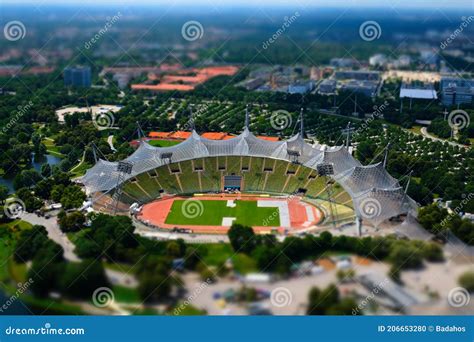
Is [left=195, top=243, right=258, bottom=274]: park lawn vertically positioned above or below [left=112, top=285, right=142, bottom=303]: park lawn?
above

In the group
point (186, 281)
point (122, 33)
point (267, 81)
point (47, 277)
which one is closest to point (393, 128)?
point (267, 81)

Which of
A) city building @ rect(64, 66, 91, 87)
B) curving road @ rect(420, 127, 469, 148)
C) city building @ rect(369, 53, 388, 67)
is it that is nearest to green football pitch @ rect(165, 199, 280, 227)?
curving road @ rect(420, 127, 469, 148)

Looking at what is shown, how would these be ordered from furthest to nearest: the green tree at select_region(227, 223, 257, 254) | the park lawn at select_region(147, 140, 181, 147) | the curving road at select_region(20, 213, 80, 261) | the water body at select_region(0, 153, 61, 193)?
the park lawn at select_region(147, 140, 181, 147) → the water body at select_region(0, 153, 61, 193) → the green tree at select_region(227, 223, 257, 254) → the curving road at select_region(20, 213, 80, 261)

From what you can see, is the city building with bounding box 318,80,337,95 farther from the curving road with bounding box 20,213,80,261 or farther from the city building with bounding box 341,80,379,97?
the curving road with bounding box 20,213,80,261

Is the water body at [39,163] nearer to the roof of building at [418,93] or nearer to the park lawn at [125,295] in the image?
the park lawn at [125,295]

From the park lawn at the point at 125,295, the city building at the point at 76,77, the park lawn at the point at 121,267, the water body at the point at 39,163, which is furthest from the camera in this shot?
the city building at the point at 76,77

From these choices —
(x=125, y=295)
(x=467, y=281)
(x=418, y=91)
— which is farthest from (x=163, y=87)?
(x=467, y=281)

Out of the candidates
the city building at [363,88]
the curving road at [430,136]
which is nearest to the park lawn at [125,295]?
the curving road at [430,136]

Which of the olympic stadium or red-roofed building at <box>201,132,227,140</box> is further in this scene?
red-roofed building at <box>201,132,227,140</box>

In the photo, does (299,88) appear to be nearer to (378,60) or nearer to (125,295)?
(378,60)
